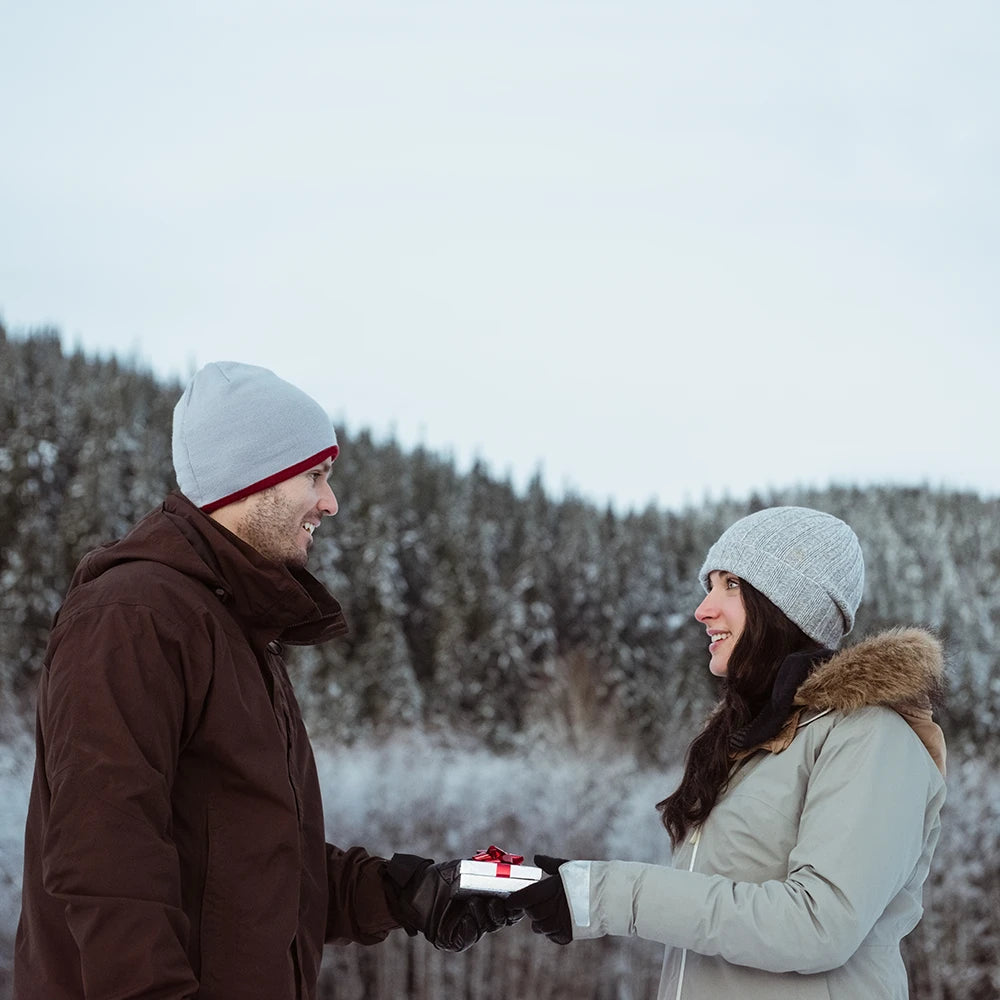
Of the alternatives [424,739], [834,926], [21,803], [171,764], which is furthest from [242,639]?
[424,739]

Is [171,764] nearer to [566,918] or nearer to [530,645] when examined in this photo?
[566,918]

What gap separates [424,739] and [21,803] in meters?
3.92

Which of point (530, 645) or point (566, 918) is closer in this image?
point (566, 918)

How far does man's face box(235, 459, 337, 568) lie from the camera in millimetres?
2105

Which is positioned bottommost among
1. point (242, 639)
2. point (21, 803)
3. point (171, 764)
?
point (21, 803)

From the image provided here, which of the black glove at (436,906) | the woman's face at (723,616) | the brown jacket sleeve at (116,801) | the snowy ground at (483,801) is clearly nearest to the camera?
the brown jacket sleeve at (116,801)

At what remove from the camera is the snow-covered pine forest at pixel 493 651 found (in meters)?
9.30

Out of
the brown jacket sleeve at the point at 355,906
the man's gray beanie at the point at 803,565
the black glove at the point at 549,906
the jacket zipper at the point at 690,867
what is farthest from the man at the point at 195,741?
the man's gray beanie at the point at 803,565

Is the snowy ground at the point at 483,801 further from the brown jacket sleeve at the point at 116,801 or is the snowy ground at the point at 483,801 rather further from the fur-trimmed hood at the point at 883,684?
the brown jacket sleeve at the point at 116,801

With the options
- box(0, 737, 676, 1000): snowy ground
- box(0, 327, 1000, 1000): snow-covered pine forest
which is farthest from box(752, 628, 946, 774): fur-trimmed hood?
box(0, 737, 676, 1000): snowy ground

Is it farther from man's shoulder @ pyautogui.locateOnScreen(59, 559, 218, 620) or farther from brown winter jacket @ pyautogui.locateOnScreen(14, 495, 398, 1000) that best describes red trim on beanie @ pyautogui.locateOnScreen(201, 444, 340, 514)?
man's shoulder @ pyautogui.locateOnScreen(59, 559, 218, 620)

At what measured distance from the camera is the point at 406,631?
11.4 meters

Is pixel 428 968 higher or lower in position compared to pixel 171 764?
lower

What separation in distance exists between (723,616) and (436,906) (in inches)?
38.1
